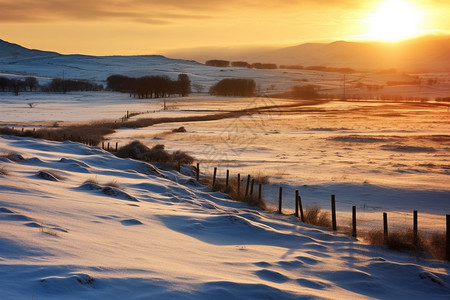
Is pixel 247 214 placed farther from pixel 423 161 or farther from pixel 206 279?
pixel 423 161

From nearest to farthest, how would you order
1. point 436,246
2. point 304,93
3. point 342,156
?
1. point 436,246
2. point 342,156
3. point 304,93

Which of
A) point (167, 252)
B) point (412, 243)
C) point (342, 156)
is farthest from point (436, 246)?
point (342, 156)

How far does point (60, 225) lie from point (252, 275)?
4.35m

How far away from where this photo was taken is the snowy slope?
339 inches

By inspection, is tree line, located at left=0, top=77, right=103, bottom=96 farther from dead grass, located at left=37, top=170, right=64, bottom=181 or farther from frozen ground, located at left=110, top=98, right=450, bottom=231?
dead grass, located at left=37, top=170, right=64, bottom=181

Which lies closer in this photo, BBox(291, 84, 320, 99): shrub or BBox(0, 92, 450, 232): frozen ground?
BBox(0, 92, 450, 232): frozen ground

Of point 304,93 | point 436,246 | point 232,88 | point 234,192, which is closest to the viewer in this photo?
point 436,246

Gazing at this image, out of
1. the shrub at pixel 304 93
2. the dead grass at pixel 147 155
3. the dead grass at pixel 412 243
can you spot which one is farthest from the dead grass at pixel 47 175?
the shrub at pixel 304 93

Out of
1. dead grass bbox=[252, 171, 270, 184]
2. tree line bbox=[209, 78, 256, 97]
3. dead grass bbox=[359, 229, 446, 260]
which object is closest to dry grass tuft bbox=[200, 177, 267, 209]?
dead grass bbox=[252, 171, 270, 184]

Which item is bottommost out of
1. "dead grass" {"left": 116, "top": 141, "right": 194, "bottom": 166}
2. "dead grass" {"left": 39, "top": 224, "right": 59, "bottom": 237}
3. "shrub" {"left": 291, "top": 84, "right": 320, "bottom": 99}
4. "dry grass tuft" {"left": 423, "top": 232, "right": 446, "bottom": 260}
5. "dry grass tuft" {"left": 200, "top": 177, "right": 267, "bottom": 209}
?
"dry grass tuft" {"left": 423, "top": 232, "right": 446, "bottom": 260}

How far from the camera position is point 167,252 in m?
11.6

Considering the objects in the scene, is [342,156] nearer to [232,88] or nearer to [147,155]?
[147,155]

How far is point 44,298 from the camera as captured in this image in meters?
7.54

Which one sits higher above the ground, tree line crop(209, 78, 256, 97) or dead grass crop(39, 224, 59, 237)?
tree line crop(209, 78, 256, 97)
